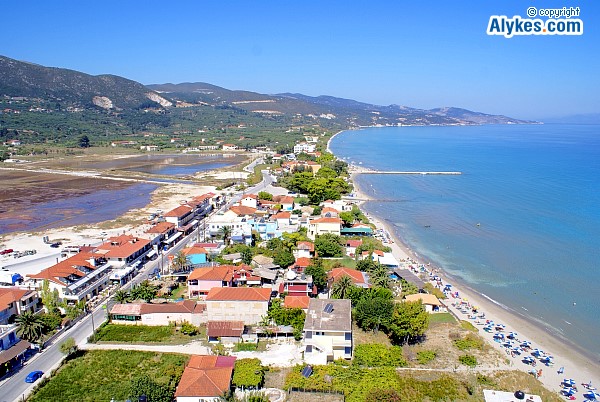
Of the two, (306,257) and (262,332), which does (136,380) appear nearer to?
(262,332)

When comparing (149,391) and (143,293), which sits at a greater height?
(143,293)

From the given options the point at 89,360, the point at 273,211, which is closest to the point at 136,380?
the point at 89,360

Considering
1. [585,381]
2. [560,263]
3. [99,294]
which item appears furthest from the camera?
[560,263]

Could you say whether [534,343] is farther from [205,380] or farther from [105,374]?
[105,374]

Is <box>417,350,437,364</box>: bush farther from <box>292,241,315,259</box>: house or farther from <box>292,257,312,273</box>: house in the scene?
<box>292,241,315,259</box>: house

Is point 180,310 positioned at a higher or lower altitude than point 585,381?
higher

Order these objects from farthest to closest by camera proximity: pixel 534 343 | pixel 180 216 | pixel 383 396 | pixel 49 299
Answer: pixel 180 216, pixel 49 299, pixel 534 343, pixel 383 396

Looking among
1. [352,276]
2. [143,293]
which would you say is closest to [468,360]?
[352,276]
